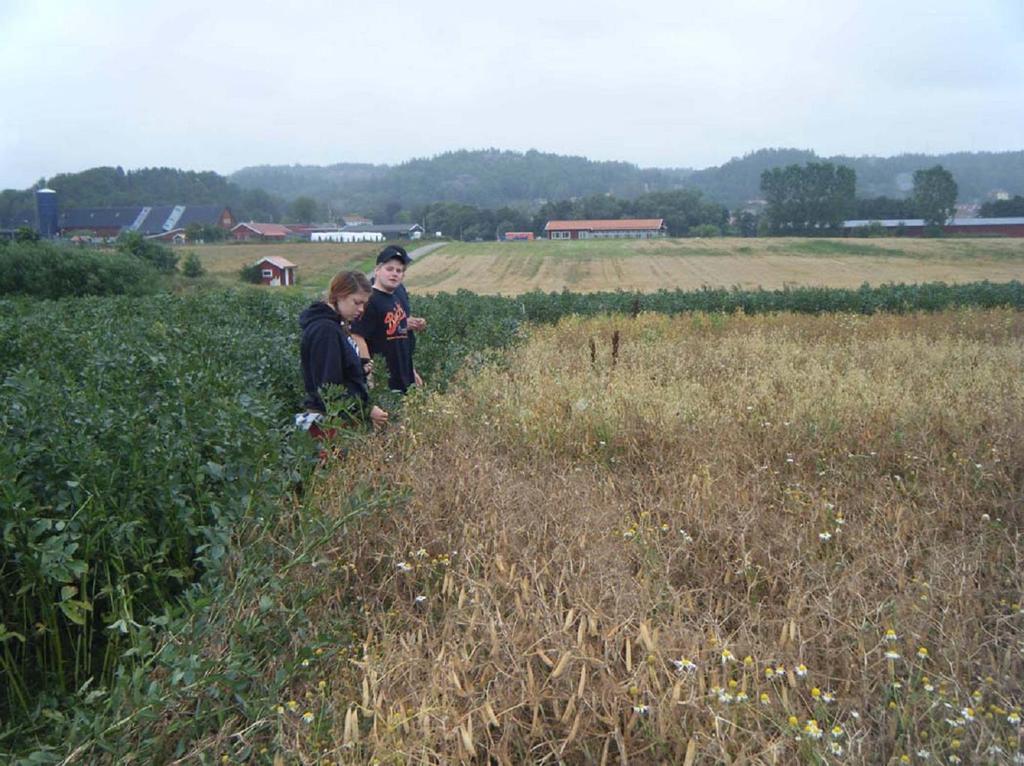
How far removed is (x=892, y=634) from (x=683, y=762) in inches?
39.6

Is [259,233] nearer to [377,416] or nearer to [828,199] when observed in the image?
[828,199]

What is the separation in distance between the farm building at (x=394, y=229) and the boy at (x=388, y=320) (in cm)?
5596

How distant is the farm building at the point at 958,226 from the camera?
146 ft

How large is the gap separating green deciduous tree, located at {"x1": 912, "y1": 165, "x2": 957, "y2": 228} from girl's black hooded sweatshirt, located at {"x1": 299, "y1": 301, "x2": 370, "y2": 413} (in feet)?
175

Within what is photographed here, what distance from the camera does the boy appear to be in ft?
19.7

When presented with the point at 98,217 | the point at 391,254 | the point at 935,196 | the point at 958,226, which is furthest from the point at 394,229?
the point at 391,254

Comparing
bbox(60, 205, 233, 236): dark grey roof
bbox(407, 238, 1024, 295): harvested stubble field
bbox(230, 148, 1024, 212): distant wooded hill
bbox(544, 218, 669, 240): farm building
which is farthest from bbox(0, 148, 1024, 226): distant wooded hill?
bbox(407, 238, 1024, 295): harvested stubble field

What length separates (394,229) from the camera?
6894cm

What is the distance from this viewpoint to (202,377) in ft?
14.8

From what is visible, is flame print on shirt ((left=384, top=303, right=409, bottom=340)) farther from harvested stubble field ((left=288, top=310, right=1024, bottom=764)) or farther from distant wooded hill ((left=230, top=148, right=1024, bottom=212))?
distant wooded hill ((left=230, top=148, right=1024, bottom=212))

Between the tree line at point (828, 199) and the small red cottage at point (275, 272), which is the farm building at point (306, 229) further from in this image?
the tree line at point (828, 199)

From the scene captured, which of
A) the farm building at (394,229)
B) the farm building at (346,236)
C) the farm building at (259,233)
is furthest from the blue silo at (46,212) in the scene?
the farm building at (394,229)

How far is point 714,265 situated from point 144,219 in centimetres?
4028

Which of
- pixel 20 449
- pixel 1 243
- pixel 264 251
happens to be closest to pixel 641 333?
pixel 20 449
